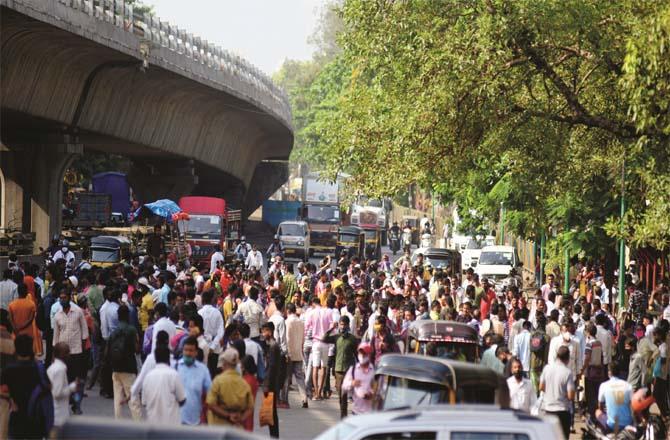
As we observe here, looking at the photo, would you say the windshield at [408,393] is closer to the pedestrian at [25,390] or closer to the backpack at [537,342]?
the pedestrian at [25,390]

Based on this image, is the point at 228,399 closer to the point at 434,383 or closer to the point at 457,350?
the point at 434,383

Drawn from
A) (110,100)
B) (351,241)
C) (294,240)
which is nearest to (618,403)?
(110,100)

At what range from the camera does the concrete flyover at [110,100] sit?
36.9m

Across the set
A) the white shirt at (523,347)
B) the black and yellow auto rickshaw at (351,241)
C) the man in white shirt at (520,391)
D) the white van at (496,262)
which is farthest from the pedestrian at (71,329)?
the black and yellow auto rickshaw at (351,241)

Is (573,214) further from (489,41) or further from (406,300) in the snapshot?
(489,41)

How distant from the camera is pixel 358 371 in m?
15.9

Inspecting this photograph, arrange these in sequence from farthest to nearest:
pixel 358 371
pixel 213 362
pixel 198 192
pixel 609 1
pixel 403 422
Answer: pixel 198 192 → pixel 609 1 → pixel 213 362 → pixel 358 371 → pixel 403 422

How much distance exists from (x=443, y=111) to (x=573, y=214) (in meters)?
13.7

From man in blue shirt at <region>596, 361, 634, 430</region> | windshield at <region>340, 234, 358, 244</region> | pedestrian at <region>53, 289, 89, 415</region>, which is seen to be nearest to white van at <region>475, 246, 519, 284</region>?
windshield at <region>340, 234, 358, 244</region>

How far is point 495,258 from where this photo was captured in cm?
4403

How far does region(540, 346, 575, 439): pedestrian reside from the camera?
1554 cm

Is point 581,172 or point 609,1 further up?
point 609,1

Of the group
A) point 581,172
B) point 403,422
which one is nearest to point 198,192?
point 581,172

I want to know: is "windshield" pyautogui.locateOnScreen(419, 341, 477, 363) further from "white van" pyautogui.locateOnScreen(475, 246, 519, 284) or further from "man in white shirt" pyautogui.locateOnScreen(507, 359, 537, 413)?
"white van" pyautogui.locateOnScreen(475, 246, 519, 284)
